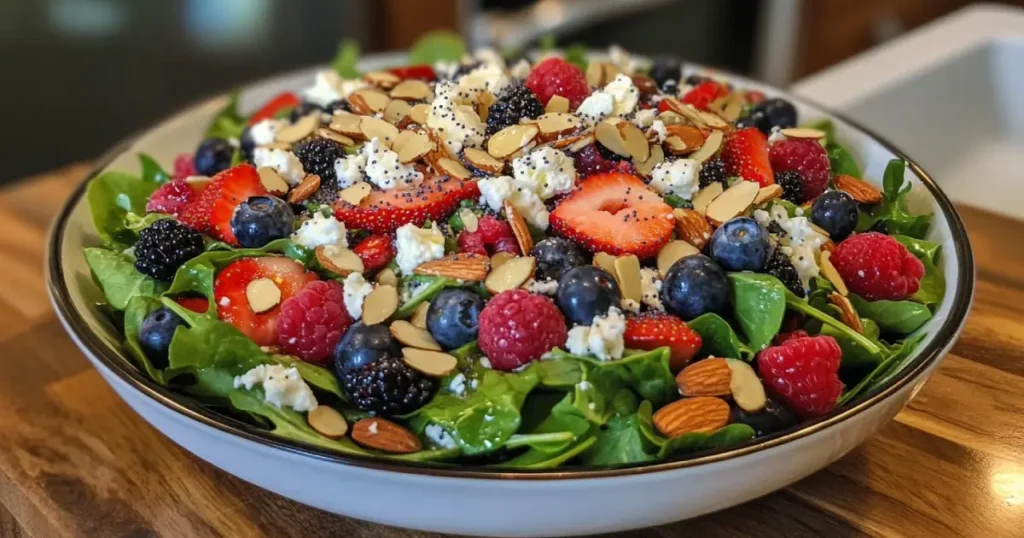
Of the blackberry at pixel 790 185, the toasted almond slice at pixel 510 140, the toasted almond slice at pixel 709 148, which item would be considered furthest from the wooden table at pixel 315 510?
the toasted almond slice at pixel 510 140

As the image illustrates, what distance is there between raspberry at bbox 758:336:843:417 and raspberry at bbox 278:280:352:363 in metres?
0.45

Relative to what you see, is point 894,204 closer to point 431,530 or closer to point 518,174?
point 518,174

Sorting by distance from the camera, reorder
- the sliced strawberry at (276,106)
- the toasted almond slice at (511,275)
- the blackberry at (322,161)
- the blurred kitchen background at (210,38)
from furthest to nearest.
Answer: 1. the blurred kitchen background at (210,38)
2. the sliced strawberry at (276,106)
3. the blackberry at (322,161)
4. the toasted almond slice at (511,275)

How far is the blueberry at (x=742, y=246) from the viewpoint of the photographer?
103 centimetres

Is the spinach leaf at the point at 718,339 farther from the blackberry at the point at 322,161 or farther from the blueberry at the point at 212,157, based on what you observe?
the blueberry at the point at 212,157

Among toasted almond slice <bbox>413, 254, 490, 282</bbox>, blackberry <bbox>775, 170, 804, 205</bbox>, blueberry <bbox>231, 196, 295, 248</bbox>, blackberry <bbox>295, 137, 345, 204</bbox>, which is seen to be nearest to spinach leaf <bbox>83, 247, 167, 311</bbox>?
blueberry <bbox>231, 196, 295, 248</bbox>

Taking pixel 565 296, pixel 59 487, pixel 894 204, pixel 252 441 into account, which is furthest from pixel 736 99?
pixel 59 487

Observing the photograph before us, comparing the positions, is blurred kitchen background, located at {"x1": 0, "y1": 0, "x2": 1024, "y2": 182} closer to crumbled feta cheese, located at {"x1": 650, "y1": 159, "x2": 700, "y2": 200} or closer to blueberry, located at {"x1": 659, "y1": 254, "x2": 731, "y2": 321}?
crumbled feta cheese, located at {"x1": 650, "y1": 159, "x2": 700, "y2": 200}

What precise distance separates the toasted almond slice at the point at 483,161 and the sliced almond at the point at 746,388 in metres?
0.39

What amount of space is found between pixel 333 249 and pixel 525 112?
0.34 m

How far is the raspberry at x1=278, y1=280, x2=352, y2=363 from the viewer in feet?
3.29

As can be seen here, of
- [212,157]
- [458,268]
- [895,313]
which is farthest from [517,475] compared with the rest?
[212,157]

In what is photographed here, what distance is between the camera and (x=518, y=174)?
1.13m

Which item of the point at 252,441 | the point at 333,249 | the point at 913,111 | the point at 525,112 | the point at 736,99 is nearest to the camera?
the point at 252,441
